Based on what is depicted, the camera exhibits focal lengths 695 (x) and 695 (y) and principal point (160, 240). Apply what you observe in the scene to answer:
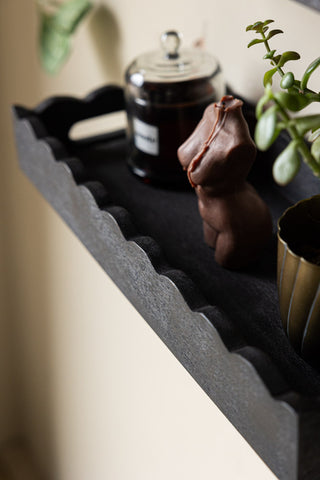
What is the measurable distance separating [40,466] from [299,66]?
1.05 metres

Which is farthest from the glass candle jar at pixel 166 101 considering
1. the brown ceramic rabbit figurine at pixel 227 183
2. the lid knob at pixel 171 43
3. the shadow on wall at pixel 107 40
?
the shadow on wall at pixel 107 40

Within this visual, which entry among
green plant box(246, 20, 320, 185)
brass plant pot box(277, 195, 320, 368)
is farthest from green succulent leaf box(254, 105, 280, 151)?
brass plant pot box(277, 195, 320, 368)

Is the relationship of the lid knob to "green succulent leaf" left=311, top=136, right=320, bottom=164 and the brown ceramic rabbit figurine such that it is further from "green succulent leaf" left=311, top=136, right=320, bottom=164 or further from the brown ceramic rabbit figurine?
"green succulent leaf" left=311, top=136, right=320, bottom=164

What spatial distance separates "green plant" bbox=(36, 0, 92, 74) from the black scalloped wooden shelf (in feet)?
0.63

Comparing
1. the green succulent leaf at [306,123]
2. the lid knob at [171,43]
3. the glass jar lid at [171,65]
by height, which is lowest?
the glass jar lid at [171,65]

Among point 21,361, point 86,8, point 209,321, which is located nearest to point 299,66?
point 209,321

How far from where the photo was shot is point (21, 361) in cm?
146

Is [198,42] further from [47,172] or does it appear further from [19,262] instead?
[19,262]

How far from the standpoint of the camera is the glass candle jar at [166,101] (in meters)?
0.67

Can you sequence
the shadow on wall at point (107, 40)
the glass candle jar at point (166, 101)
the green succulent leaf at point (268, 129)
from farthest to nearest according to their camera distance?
the shadow on wall at point (107, 40) → the glass candle jar at point (166, 101) → the green succulent leaf at point (268, 129)

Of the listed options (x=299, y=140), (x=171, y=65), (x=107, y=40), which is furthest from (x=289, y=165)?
(x=107, y=40)

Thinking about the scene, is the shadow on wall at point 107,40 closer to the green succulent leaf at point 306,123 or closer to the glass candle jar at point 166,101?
the glass candle jar at point 166,101

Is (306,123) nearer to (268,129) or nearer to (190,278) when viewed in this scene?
(268,129)

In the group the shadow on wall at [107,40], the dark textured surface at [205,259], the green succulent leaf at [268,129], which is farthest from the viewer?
the shadow on wall at [107,40]
